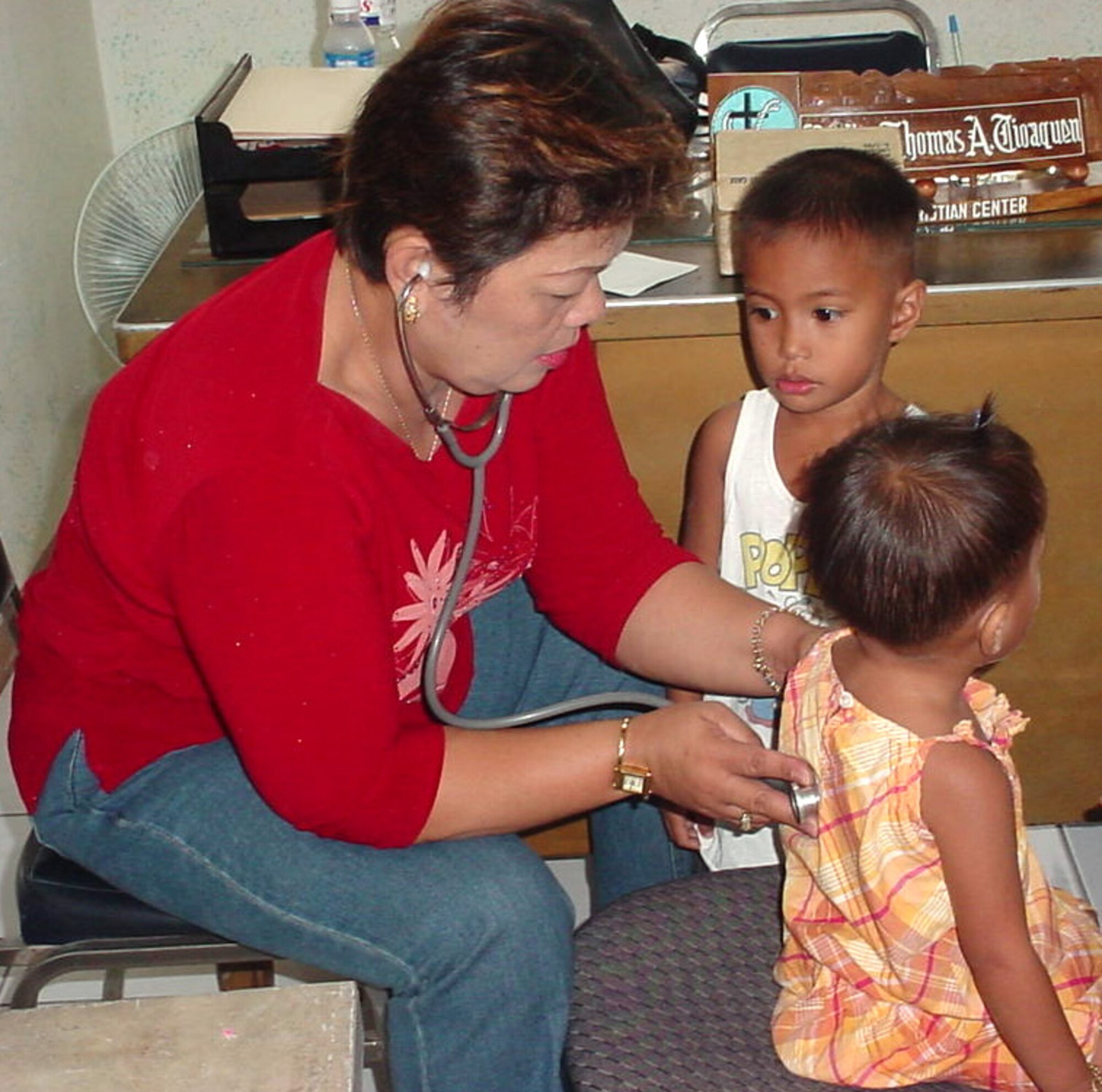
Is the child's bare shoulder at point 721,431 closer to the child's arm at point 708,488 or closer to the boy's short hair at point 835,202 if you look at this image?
the child's arm at point 708,488

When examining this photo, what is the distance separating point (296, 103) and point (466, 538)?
782mm

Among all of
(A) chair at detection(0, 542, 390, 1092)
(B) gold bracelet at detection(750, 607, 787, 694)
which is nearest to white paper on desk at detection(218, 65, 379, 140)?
(B) gold bracelet at detection(750, 607, 787, 694)

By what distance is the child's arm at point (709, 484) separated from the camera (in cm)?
150

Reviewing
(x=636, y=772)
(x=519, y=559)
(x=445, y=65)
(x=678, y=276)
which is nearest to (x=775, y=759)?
(x=636, y=772)

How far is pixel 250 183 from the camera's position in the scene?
1687mm

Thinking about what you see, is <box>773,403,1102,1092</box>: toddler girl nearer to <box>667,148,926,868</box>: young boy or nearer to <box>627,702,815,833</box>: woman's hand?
<box>627,702,815,833</box>: woman's hand

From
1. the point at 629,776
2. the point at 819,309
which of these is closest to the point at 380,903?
the point at 629,776

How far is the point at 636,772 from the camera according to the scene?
1.15 metres

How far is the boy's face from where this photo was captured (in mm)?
1378

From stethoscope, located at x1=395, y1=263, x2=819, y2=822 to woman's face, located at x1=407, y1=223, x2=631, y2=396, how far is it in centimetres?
2

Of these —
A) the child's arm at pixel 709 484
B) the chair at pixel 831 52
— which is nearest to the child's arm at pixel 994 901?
the child's arm at pixel 709 484

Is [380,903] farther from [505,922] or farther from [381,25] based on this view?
[381,25]

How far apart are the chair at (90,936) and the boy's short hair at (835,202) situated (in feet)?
2.63

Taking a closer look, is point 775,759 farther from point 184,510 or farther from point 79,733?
point 79,733
